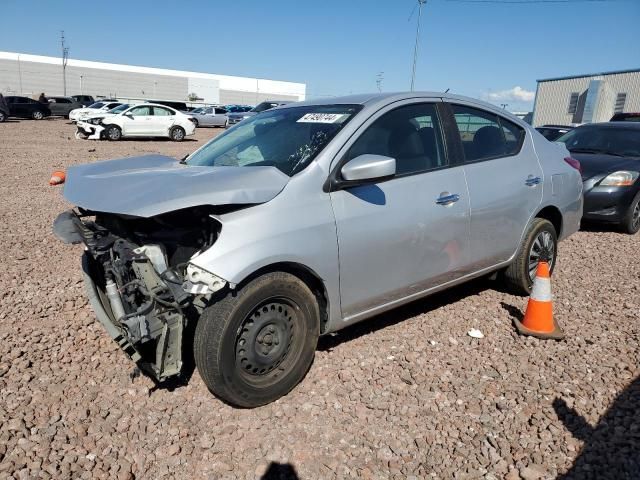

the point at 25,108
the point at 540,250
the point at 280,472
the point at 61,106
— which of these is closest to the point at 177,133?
the point at 25,108

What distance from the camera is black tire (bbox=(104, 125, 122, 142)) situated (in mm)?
20938

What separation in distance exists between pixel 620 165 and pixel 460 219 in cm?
518

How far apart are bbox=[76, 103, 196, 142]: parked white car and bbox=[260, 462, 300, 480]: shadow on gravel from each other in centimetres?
2120

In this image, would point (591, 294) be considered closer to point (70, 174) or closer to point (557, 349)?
point (557, 349)

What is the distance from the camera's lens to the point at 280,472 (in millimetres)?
2426

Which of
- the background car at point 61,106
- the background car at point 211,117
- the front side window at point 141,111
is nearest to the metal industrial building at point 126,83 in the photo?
the background car at point 61,106

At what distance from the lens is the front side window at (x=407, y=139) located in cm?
328

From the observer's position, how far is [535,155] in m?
4.39

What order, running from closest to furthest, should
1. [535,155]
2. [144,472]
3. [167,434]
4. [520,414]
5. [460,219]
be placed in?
[144,472]
[167,434]
[520,414]
[460,219]
[535,155]

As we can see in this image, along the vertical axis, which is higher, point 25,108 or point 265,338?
point 25,108

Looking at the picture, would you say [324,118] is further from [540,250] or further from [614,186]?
[614,186]

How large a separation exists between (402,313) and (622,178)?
16.6 ft

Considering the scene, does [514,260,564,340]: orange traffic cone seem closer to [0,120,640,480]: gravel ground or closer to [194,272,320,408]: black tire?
[0,120,640,480]: gravel ground

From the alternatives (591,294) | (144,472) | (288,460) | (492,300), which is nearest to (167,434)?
(144,472)
